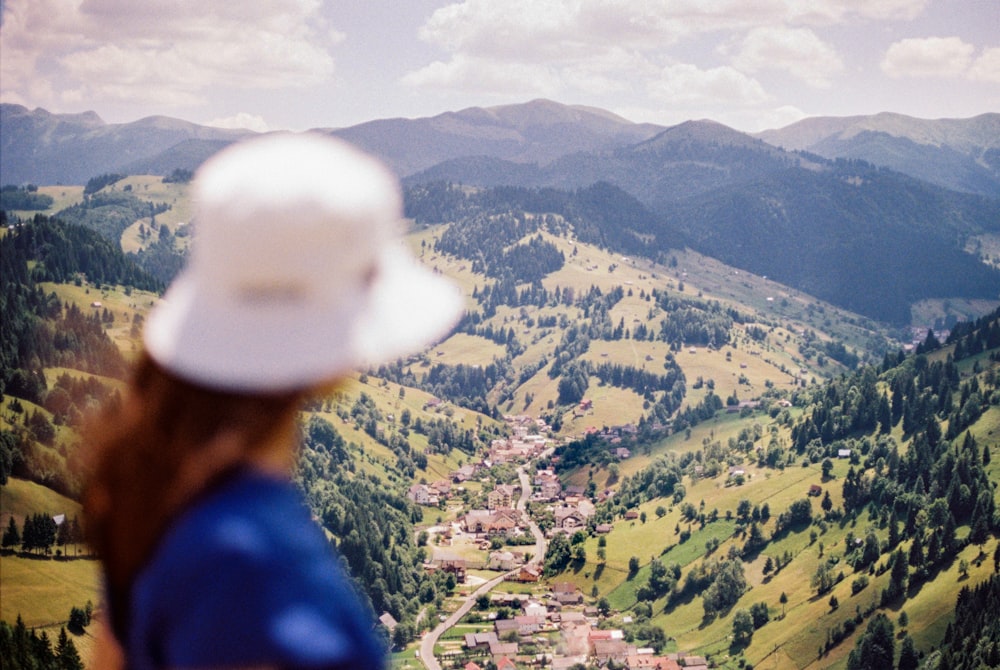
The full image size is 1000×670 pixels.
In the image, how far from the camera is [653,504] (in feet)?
488

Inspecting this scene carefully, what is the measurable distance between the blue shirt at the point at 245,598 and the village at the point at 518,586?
9583 centimetres

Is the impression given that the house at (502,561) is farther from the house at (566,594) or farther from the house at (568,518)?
the house at (568,518)

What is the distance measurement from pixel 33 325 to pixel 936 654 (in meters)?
139

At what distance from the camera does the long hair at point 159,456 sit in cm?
304

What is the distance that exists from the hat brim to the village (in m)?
95.8

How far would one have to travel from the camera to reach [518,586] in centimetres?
12138

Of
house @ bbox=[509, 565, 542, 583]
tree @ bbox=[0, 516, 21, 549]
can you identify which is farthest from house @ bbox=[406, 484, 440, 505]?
tree @ bbox=[0, 516, 21, 549]

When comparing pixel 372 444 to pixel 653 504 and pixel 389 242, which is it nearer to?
pixel 653 504

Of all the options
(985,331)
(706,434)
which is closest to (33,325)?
(706,434)

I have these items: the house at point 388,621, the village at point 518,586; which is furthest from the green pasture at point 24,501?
the village at point 518,586

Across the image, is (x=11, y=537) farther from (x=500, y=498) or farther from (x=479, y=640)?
(x=500, y=498)

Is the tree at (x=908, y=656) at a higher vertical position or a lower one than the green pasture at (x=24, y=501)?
lower

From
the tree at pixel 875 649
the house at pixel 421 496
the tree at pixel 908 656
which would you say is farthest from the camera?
the house at pixel 421 496

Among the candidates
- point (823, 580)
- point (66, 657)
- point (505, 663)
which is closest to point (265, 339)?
point (66, 657)
